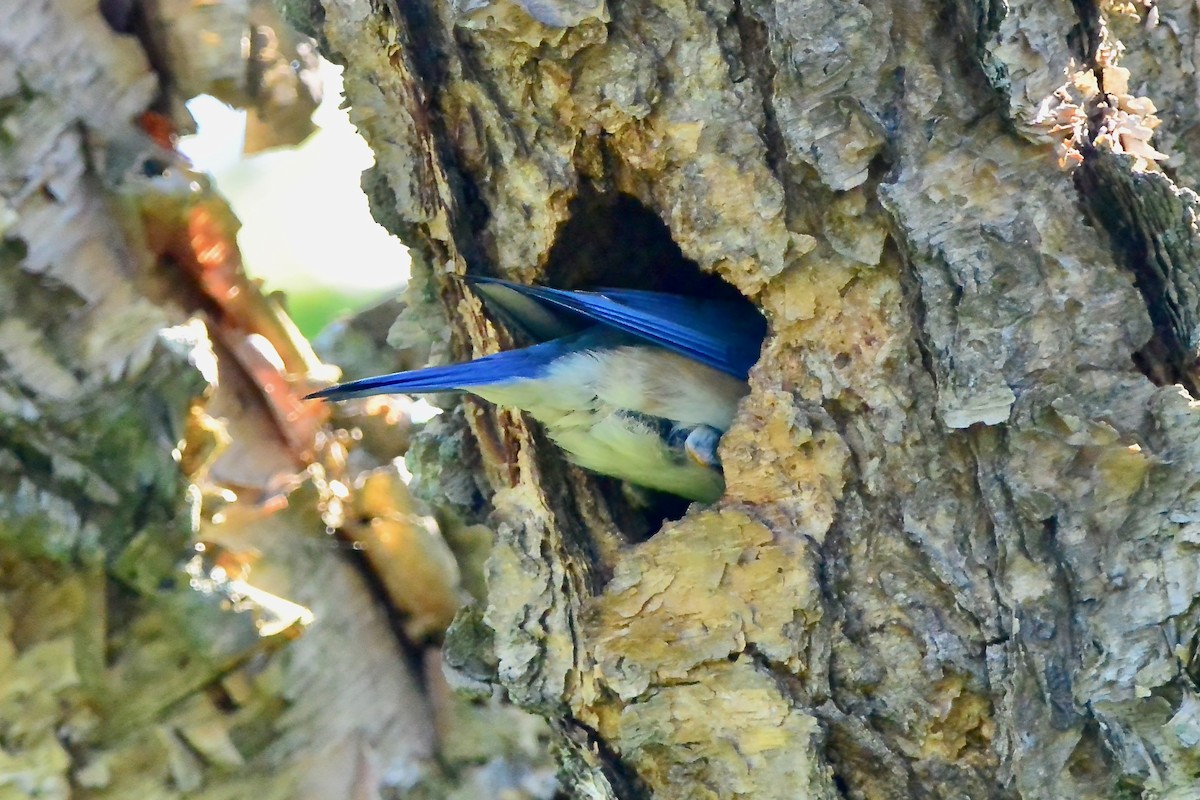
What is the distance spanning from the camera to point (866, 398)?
2236mm

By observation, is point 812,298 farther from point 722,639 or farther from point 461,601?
point 461,601

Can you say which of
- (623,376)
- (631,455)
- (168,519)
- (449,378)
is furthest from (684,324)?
(168,519)

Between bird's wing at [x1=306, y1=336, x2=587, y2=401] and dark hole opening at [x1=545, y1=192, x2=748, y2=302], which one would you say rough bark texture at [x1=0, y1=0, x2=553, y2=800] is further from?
dark hole opening at [x1=545, y1=192, x2=748, y2=302]

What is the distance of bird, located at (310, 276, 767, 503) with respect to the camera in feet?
8.34

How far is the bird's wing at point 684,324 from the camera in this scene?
2.75 metres

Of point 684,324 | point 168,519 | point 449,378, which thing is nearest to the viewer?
point 449,378

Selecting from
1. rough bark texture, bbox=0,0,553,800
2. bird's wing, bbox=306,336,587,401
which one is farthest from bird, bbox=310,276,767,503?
rough bark texture, bbox=0,0,553,800

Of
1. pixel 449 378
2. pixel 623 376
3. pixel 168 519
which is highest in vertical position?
pixel 449 378

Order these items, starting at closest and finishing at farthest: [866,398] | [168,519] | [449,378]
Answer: [866,398]
[449,378]
[168,519]

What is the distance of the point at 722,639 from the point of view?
222 centimetres

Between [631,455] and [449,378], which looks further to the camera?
[631,455]

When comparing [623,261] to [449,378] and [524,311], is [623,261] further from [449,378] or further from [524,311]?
[449,378]

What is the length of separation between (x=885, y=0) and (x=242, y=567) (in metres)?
1.87

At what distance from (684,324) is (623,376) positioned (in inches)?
7.4
